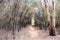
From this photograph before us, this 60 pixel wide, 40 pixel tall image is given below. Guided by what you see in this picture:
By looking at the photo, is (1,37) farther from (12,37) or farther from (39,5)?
(39,5)

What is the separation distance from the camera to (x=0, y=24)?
4688 mm

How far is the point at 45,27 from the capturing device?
490 cm

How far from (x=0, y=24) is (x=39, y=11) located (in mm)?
1356

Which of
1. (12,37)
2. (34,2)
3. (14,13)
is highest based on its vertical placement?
(34,2)

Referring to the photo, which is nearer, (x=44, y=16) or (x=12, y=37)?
(x=12, y=37)

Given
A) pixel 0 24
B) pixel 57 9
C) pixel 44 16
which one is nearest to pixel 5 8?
pixel 0 24

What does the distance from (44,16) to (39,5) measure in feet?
1.44

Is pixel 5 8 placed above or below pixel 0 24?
above

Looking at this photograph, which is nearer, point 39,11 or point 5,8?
point 5,8

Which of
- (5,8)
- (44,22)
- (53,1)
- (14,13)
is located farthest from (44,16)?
(5,8)

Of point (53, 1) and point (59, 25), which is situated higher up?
point (53, 1)

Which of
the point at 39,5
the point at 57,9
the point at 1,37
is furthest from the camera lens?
the point at 39,5

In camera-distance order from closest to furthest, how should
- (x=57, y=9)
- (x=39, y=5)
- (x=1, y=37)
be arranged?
(x=1, y=37), (x=57, y=9), (x=39, y=5)

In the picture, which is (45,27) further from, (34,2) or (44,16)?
(34,2)
